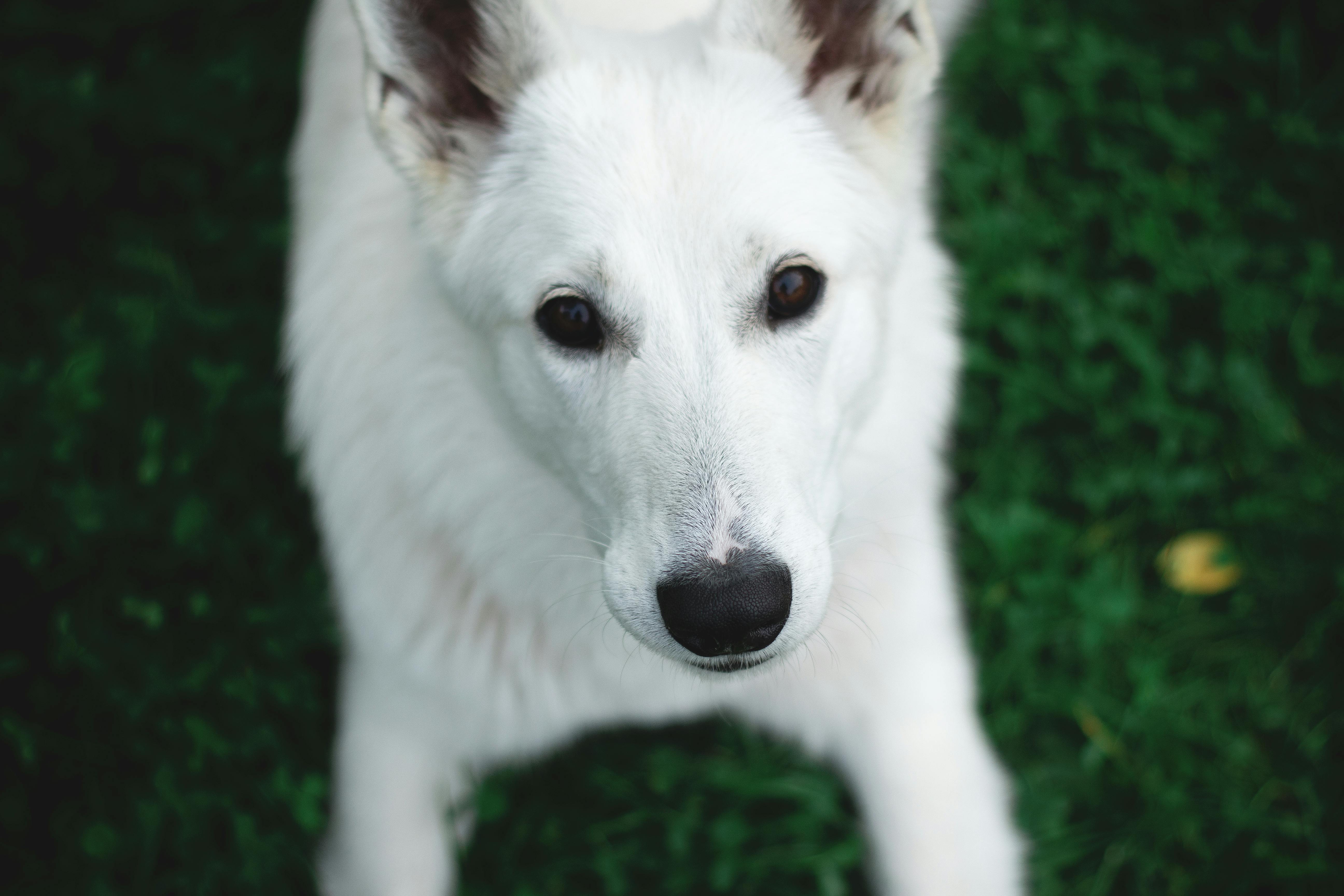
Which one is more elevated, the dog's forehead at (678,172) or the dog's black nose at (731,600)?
the dog's forehead at (678,172)

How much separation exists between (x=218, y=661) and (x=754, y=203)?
2195mm

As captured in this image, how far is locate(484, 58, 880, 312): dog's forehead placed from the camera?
196cm

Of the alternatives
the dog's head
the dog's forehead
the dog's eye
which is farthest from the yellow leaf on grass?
the dog's eye

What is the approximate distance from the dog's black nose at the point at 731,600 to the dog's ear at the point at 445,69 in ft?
3.68

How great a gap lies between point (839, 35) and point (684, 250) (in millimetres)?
722

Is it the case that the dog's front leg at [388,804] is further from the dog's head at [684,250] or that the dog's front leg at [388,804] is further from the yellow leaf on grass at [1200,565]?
the yellow leaf on grass at [1200,565]

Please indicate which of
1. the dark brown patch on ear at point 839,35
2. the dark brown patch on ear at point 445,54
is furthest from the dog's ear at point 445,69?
the dark brown patch on ear at point 839,35

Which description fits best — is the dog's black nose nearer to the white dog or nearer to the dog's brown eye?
the white dog

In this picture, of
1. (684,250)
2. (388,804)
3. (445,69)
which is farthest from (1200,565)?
(445,69)

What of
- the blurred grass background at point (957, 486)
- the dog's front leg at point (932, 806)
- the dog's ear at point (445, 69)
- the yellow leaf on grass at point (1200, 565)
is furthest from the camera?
the yellow leaf on grass at point (1200, 565)

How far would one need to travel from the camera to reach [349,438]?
2.54 meters

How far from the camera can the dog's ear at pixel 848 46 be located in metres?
2.18

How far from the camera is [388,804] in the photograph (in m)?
2.67

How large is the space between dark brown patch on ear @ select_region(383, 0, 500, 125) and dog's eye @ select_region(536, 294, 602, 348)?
536 millimetres
